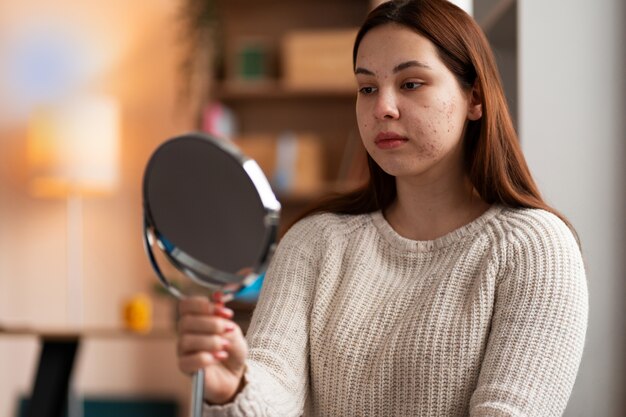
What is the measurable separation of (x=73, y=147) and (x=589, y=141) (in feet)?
9.20

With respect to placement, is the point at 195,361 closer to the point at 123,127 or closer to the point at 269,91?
the point at 269,91

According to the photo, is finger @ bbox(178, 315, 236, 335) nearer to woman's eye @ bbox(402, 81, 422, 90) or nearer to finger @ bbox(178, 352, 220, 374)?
finger @ bbox(178, 352, 220, 374)

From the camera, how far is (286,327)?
1369 millimetres

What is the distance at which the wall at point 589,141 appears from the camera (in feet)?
5.06

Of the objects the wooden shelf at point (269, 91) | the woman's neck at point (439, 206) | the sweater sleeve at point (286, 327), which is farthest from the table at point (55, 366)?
the wooden shelf at point (269, 91)

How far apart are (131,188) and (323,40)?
1.16 metres

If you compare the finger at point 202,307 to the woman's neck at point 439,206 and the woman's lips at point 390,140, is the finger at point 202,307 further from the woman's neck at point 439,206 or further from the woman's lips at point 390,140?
the woman's neck at point 439,206

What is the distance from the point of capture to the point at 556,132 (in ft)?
5.16

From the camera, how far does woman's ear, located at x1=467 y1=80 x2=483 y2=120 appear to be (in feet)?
4.58

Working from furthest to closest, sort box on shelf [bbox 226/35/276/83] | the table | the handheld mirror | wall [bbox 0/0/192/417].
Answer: wall [bbox 0/0/192/417] < box on shelf [bbox 226/35/276/83] < the table < the handheld mirror

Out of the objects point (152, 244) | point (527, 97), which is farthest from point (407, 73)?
point (152, 244)

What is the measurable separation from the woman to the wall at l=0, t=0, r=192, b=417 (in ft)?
9.78

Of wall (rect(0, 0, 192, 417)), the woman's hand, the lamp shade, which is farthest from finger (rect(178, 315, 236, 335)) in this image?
wall (rect(0, 0, 192, 417))

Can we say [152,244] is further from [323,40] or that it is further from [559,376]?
[323,40]
